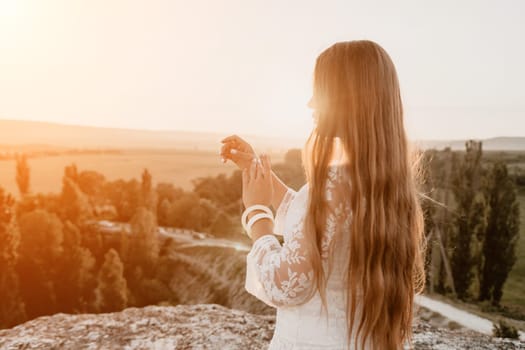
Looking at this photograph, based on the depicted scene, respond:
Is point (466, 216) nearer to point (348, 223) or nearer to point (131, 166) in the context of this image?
point (131, 166)

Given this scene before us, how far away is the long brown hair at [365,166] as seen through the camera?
3.48ft

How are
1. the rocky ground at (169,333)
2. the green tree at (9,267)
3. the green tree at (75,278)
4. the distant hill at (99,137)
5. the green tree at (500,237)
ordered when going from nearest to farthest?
1. the rocky ground at (169,333)
2. the distant hill at (99,137)
3. the green tree at (9,267)
4. the green tree at (75,278)
5. the green tree at (500,237)

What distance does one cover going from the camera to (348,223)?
42.2 inches

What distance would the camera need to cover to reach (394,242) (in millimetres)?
1120

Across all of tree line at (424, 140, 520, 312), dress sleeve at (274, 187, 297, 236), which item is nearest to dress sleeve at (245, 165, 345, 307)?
dress sleeve at (274, 187, 297, 236)

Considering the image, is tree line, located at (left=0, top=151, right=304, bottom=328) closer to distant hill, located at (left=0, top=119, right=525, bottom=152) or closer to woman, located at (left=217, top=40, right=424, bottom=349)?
distant hill, located at (left=0, top=119, right=525, bottom=152)

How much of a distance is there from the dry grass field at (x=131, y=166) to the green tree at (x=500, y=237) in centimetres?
406

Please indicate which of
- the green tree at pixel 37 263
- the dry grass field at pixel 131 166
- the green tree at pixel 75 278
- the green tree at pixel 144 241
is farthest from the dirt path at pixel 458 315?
the green tree at pixel 37 263

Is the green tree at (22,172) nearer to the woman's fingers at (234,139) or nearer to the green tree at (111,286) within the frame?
the green tree at (111,286)

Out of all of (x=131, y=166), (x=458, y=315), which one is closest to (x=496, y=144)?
(x=458, y=315)

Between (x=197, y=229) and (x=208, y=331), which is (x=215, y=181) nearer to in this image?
(x=197, y=229)

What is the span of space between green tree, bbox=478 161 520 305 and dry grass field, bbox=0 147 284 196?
4.06 meters

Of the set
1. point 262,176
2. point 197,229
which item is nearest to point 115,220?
point 197,229

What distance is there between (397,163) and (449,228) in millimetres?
8059
